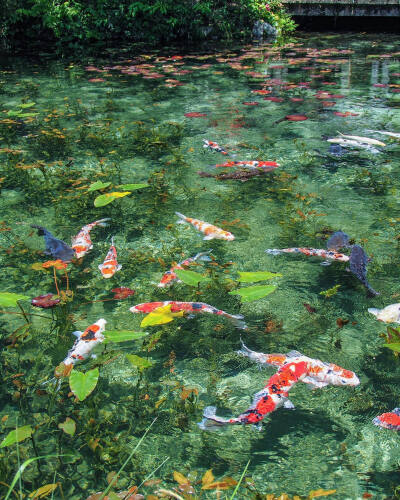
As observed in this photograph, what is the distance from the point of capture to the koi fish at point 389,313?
2746mm

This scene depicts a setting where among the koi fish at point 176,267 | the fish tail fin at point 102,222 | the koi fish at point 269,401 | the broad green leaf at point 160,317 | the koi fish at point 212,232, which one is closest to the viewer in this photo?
the koi fish at point 269,401

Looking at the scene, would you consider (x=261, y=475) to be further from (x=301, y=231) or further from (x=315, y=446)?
(x=301, y=231)

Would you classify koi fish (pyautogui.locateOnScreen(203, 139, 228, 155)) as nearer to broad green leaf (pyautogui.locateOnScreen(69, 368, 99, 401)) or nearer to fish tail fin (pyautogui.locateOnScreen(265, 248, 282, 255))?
fish tail fin (pyautogui.locateOnScreen(265, 248, 282, 255))

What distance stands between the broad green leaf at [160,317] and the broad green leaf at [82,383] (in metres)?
0.33

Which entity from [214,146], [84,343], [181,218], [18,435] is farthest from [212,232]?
[18,435]

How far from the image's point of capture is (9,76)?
9.05m

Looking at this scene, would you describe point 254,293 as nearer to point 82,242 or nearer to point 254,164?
point 82,242

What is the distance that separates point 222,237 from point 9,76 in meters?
7.34

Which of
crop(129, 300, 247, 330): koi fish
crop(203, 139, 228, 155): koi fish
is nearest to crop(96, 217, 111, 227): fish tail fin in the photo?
crop(129, 300, 247, 330): koi fish

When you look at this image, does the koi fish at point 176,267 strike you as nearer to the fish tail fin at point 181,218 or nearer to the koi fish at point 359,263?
the fish tail fin at point 181,218

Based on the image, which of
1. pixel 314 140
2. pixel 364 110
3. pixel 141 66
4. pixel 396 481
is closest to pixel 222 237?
pixel 396 481

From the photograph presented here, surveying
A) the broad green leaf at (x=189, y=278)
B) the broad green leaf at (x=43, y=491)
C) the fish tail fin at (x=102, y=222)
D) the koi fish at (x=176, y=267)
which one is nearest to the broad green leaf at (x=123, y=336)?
the broad green leaf at (x=189, y=278)

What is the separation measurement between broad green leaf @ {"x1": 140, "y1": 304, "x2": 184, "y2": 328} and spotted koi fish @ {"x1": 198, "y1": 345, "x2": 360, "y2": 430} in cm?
41

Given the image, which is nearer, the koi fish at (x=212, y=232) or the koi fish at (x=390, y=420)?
the koi fish at (x=390, y=420)
